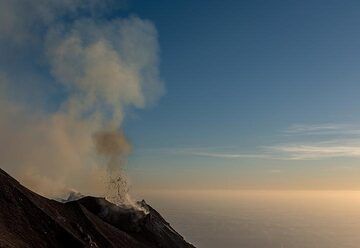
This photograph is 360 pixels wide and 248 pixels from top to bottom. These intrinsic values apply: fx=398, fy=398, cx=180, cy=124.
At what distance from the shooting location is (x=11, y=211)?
83.2 m

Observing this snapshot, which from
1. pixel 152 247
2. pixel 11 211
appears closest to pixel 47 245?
pixel 11 211

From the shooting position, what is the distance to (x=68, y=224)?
9406cm

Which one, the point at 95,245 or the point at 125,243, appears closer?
the point at 95,245

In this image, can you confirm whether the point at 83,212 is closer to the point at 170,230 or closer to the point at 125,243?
the point at 125,243

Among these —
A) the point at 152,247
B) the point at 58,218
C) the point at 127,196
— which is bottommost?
the point at 152,247

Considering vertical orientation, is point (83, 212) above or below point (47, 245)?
above

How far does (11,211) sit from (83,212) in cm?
2386

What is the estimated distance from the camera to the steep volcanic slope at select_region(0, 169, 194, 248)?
7956cm

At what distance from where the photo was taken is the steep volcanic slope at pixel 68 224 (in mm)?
79562

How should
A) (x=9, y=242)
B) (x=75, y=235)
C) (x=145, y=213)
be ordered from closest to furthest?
(x=9, y=242), (x=75, y=235), (x=145, y=213)

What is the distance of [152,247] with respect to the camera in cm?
11550

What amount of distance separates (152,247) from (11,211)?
45728 millimetres

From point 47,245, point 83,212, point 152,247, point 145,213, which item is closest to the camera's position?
point 47,245

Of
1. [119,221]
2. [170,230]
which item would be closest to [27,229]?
[119,221]
